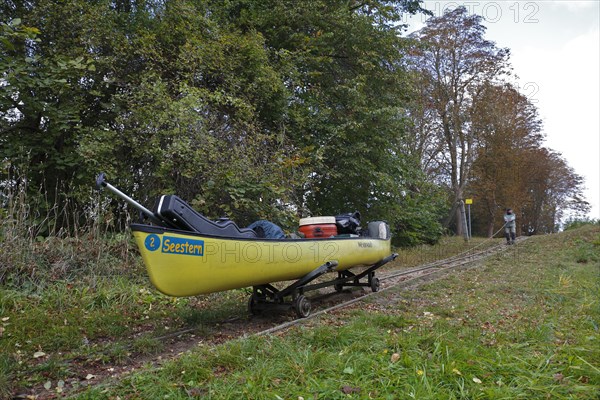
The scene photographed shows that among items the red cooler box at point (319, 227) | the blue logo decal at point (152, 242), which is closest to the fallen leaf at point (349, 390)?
the blue logo decal at point (152, 242)

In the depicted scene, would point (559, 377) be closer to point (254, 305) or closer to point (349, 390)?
point (349, 390)

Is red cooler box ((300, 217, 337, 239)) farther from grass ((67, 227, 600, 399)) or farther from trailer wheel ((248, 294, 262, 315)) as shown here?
grass ((67, 227, 600, 399))

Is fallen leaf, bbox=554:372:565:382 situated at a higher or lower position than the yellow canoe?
lower

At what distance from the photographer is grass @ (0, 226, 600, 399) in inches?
112

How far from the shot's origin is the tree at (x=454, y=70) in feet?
66.0

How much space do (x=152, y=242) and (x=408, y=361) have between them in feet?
7.86

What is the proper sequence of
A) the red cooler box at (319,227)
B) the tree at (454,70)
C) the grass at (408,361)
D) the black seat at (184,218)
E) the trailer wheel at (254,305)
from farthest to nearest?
the tree at (454,70)
the red cooler box at (319,227)
the trailer wheel at (254,305)
the black seat at (184,218)
the grass at (408,361)

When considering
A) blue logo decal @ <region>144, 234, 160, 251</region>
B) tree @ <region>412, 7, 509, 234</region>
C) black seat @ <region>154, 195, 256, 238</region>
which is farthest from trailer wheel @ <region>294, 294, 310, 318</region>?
tree @ <region>412, 7, 509, 234</region>

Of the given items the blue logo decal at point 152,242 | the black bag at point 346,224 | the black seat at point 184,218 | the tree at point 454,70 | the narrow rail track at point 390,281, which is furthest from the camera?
the tree at point 454,70

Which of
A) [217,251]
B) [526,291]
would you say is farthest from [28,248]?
[526,291]

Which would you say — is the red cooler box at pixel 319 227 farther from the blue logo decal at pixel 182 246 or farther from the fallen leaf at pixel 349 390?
the fallen leaf at pixel 349 390

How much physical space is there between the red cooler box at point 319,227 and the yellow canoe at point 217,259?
24.4 inches

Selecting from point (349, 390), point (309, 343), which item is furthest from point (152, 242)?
point (349, 390)

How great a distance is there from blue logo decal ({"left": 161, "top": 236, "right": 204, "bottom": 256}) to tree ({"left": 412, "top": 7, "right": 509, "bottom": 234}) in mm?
17532
